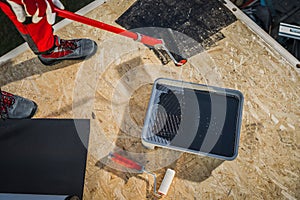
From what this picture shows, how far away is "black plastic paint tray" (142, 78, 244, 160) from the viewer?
1.71 metres

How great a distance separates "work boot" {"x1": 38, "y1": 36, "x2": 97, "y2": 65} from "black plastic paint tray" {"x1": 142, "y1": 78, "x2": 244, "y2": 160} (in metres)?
0.49

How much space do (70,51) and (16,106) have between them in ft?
1.34

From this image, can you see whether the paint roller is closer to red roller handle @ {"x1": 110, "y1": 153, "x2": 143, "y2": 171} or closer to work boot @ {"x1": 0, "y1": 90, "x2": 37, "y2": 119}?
red roller handle @ {"x1": 110, "y1": 153, "x2": 143, "y2": 171}

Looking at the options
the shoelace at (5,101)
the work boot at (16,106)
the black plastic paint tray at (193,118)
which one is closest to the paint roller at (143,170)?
the black plastic paint tray at (193,118)

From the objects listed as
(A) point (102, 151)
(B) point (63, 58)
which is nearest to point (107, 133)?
(A) point (102, 151)

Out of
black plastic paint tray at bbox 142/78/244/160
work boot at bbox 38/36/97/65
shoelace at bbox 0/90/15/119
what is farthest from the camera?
work boot at bbox 38/36/97/65

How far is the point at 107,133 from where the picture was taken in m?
1.89

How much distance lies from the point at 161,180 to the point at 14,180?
2.32ft

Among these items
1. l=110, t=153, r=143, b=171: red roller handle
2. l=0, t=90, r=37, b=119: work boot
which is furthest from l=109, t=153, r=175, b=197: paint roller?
l=0, t=90, r=37, b=119: work boot

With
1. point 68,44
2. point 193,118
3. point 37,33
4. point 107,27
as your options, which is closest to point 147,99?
point 193,118

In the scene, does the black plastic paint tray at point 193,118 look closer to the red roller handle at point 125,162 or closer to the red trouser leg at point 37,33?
the red roller handle at point 125,162

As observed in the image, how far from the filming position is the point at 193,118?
177 cm

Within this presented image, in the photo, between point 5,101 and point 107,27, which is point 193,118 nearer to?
point 107,27

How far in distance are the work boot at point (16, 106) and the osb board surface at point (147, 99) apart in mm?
51
